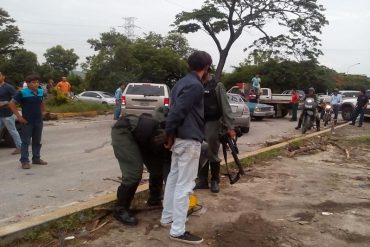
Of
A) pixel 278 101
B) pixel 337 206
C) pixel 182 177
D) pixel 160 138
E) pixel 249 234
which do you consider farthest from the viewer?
pixel 278 101

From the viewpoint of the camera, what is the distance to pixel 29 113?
315 inches

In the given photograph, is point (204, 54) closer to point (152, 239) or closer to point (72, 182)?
point (152, 239)

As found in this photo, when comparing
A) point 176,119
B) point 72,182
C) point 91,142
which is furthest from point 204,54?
point 91,142

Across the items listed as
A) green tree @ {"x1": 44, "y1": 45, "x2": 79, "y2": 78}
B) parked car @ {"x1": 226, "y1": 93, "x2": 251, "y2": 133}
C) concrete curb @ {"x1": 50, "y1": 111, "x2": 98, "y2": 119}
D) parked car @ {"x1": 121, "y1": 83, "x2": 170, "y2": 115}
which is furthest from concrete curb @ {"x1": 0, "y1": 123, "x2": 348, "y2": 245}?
green tree @ {"x1": 44, "y1": 45, "x2": 79, "y2": 78}

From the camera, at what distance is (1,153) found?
31.1 feet

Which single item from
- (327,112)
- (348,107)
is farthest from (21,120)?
(348,107)

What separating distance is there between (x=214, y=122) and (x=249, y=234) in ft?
6.48

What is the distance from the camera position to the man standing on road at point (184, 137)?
14.3 ft

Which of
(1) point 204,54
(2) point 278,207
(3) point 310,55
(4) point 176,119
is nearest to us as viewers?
(4) point 176,119

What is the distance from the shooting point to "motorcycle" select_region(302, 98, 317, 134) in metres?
16.1

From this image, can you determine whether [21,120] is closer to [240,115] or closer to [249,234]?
[249,234]

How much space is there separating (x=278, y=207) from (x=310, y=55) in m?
29.6

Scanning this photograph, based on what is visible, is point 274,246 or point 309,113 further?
point 309,113

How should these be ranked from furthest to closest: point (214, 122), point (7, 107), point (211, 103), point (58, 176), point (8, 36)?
point (8, 36), point (7, 107), point (58, 176), point (214, 122), point (211, 103)
